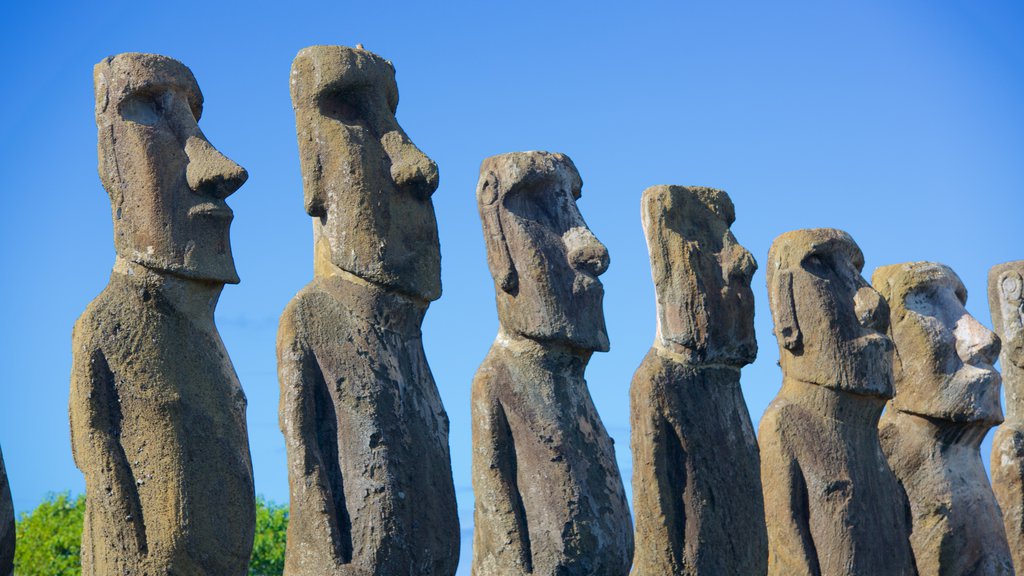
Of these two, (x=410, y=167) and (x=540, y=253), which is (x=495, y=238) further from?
(x=410, y=167)

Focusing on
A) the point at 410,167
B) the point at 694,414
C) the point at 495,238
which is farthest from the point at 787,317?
the point at 410,167

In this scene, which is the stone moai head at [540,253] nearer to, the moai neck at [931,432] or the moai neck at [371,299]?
the moai neck at [371,299]

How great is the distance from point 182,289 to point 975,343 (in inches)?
274

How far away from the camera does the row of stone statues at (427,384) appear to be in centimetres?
845

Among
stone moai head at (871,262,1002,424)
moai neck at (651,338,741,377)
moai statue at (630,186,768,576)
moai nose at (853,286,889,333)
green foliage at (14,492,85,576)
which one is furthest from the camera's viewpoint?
green foliage at (14,492,85,576)

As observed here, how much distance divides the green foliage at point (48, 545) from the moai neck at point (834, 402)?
11.2m

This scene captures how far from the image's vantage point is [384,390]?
345 inches

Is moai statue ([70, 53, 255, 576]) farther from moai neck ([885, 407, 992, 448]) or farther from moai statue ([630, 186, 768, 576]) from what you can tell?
moai neck ([885, 407, 992, 448])

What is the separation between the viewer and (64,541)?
21125 millimetres

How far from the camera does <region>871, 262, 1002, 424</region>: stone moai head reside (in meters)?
12.9

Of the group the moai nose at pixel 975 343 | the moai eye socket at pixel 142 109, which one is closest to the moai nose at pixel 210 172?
the moai eye socket at pixel 142 109

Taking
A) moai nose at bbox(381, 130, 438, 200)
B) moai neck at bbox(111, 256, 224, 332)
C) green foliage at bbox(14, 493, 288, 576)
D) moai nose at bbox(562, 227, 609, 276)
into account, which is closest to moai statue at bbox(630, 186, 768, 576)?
moai nose at bbox(562, 227, 609, 276)

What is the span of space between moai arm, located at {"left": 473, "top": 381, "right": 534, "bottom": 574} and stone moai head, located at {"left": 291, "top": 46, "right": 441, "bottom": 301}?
3.21 feet

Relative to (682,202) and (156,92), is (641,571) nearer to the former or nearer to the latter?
(682,202)
